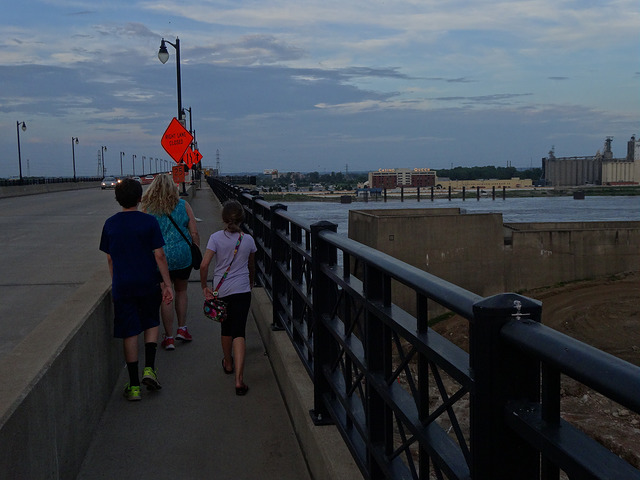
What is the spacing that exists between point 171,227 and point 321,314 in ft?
9.49

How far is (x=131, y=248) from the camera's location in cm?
550

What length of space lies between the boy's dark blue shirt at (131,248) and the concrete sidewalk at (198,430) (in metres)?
0.99

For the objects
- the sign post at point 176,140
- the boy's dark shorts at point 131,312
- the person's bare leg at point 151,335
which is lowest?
the person's bare leg at point 151,335

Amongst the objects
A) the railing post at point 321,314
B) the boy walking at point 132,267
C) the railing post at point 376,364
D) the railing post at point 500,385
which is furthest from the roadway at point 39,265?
the railing post at point 500,385

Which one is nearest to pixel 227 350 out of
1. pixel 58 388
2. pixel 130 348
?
pixel 130 348

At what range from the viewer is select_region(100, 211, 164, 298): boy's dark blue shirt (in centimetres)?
550

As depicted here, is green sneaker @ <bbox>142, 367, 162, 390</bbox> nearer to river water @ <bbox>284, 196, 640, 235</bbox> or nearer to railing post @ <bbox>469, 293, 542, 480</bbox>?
railing post @ <bbox>469, 293, 542, 480</bbox>

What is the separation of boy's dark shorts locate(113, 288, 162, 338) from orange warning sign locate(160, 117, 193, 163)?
14364 millimetres

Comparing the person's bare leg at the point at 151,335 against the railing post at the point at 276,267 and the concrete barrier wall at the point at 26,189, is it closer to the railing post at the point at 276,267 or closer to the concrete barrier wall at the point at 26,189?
the railing post at the point at 276,267

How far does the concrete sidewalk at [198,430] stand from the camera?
451cm

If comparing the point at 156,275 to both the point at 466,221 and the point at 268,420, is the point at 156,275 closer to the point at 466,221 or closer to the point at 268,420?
the point at 268,420

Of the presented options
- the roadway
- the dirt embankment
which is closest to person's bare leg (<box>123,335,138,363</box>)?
the roadway

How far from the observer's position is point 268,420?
5.36m

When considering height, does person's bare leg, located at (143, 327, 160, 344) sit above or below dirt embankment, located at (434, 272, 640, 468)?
above
